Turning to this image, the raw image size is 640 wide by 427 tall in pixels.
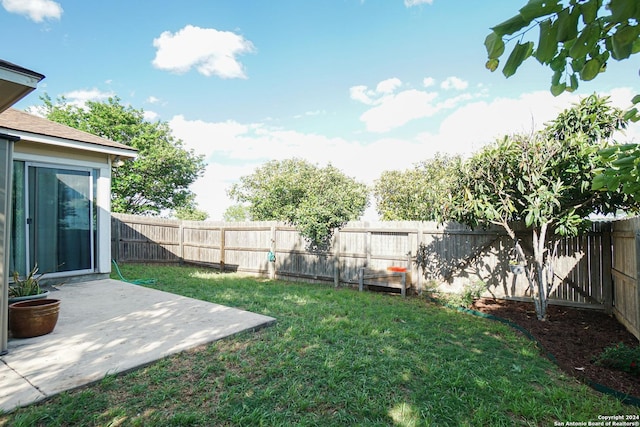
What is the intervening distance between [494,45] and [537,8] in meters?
0.20

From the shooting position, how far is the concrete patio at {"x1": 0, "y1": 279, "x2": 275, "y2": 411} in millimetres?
2482

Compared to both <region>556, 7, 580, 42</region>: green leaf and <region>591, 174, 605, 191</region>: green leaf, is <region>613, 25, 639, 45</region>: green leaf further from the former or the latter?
<region>591, 174, 605, 191</region>: green leaf

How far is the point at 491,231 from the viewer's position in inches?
247

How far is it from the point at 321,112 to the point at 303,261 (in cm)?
896

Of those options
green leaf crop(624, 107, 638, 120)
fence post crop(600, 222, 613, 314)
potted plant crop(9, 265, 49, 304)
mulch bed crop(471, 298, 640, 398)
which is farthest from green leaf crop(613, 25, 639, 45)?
fence post crop(600, 222, 613, 314)

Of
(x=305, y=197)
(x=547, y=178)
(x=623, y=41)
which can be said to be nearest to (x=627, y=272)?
(x=547, y=178)

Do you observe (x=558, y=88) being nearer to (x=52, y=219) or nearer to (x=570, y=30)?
(x=570, y=30)

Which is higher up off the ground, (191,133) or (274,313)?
(191,133)

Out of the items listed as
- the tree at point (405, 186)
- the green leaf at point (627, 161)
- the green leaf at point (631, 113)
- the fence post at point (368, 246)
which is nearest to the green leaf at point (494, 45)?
the green leaf at point (627, 161)

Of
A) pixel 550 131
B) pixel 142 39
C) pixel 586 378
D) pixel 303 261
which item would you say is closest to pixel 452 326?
pixel 586 378

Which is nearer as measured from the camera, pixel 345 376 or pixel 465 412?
pixel 465 412

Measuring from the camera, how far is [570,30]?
0.88 meters

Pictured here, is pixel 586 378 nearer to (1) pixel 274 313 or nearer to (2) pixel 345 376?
(2) pixel 345 376

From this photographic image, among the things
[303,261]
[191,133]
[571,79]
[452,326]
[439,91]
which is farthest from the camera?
[191,133]
